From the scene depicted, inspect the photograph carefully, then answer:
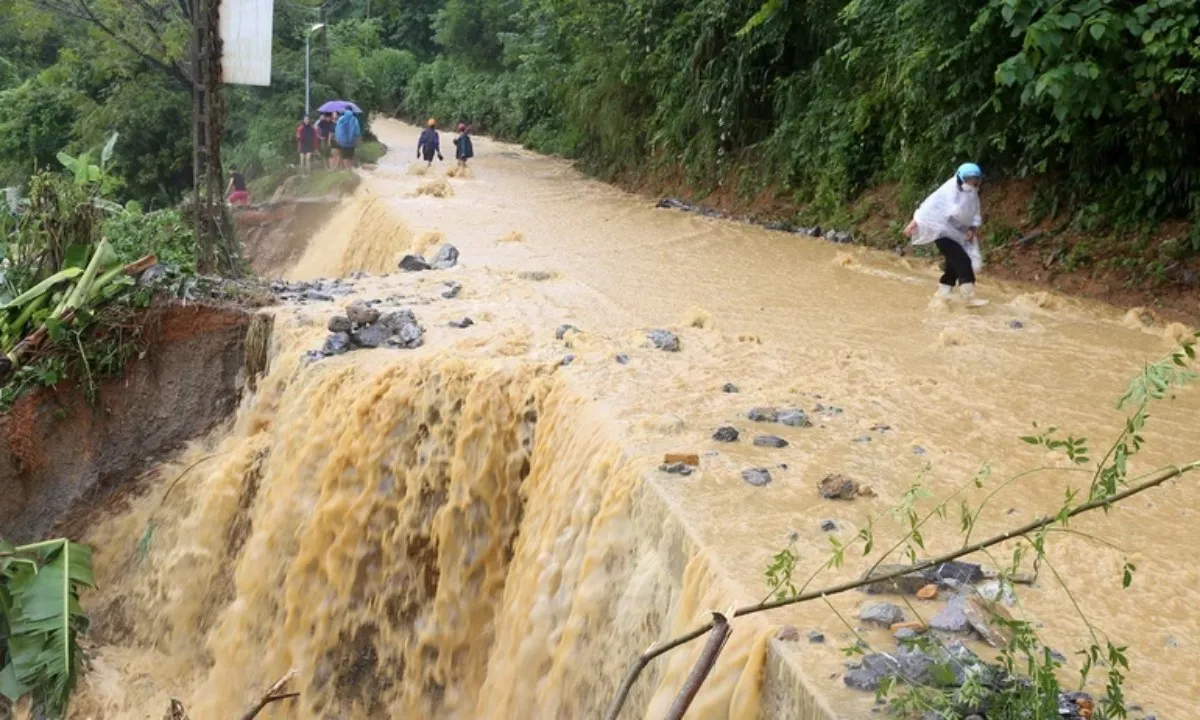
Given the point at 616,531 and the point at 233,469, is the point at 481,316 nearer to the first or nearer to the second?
the point at 233,469

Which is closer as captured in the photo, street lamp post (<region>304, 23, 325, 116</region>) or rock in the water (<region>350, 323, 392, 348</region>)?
rock in the water (<region>350, 323, 392, 348</region>)

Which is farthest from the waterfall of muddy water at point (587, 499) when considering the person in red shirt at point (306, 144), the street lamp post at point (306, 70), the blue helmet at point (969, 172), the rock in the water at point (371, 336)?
the street lamp post at point (306, 70)

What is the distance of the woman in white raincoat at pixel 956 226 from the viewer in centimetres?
913

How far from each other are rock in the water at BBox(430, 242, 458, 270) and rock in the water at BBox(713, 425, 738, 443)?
586cm

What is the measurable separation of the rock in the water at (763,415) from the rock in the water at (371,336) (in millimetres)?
3083

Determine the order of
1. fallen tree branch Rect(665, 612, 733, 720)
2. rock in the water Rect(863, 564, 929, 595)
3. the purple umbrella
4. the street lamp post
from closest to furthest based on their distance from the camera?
fallen tree branch Rect(665, 612, 733, 720) < rock in the water Rect(863, 564, 929, 595) < the street lamp post < the purple umbrella

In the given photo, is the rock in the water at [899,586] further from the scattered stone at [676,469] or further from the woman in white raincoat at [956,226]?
the woman in white raincoat at [956,226]

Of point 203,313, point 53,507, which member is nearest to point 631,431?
point 203,313

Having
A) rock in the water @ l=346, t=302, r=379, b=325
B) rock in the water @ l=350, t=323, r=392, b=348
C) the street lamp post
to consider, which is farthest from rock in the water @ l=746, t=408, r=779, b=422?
the street lamp post

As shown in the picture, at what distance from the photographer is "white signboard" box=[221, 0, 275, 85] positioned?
925 centimetres

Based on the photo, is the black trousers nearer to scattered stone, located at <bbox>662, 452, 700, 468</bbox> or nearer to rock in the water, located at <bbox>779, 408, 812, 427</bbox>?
rock in the water, located at <bbox>779, 408, 812, 427</bbox>

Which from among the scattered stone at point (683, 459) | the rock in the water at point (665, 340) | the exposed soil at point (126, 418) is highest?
the scattered stone at point (683, 459)

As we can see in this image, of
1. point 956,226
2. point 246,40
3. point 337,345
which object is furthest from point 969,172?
point 246,40

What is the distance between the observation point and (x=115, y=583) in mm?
8891
